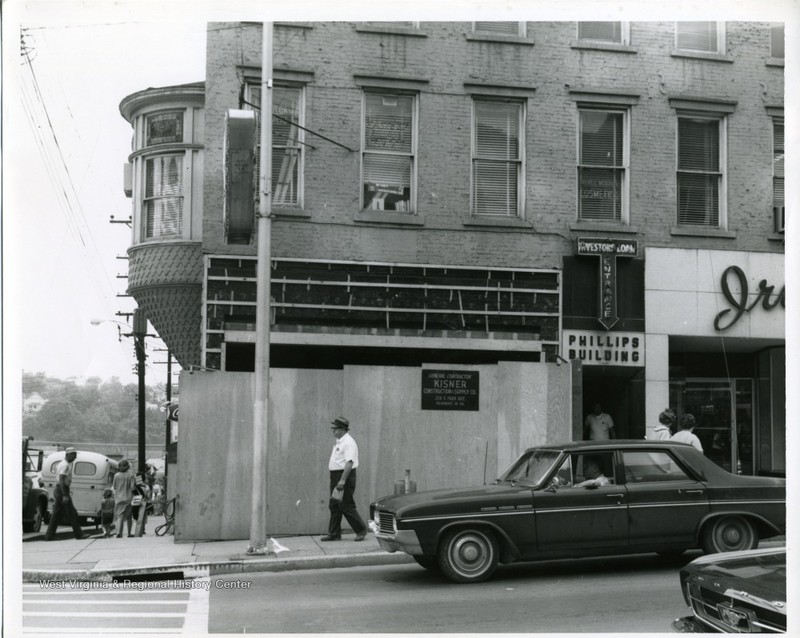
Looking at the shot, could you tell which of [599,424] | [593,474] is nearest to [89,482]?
[599,424]

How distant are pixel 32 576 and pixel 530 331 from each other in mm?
8235

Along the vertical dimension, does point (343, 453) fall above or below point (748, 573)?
above

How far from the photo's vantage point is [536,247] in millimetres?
15781

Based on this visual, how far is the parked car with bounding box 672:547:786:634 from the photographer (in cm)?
654

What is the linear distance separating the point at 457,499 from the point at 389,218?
244 inches

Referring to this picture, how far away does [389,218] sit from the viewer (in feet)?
50.4

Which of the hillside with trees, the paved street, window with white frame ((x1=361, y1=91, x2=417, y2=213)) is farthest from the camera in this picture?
window with white frame ((x1=361, y1=91, x2=417, y2=213))

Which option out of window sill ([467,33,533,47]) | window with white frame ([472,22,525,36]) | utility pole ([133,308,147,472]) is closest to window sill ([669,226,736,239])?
window sill ([467,33,533,47])

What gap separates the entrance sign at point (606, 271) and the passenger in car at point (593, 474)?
5319 millimetres

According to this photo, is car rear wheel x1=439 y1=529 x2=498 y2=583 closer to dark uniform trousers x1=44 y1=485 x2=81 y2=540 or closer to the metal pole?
the metal pole

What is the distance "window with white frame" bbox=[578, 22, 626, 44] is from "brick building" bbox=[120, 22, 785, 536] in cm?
4

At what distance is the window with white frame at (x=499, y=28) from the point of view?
15.6 m

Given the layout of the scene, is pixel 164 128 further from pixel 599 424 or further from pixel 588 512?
pixel 588 512

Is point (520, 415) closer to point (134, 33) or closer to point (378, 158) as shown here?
point (378, 158)
